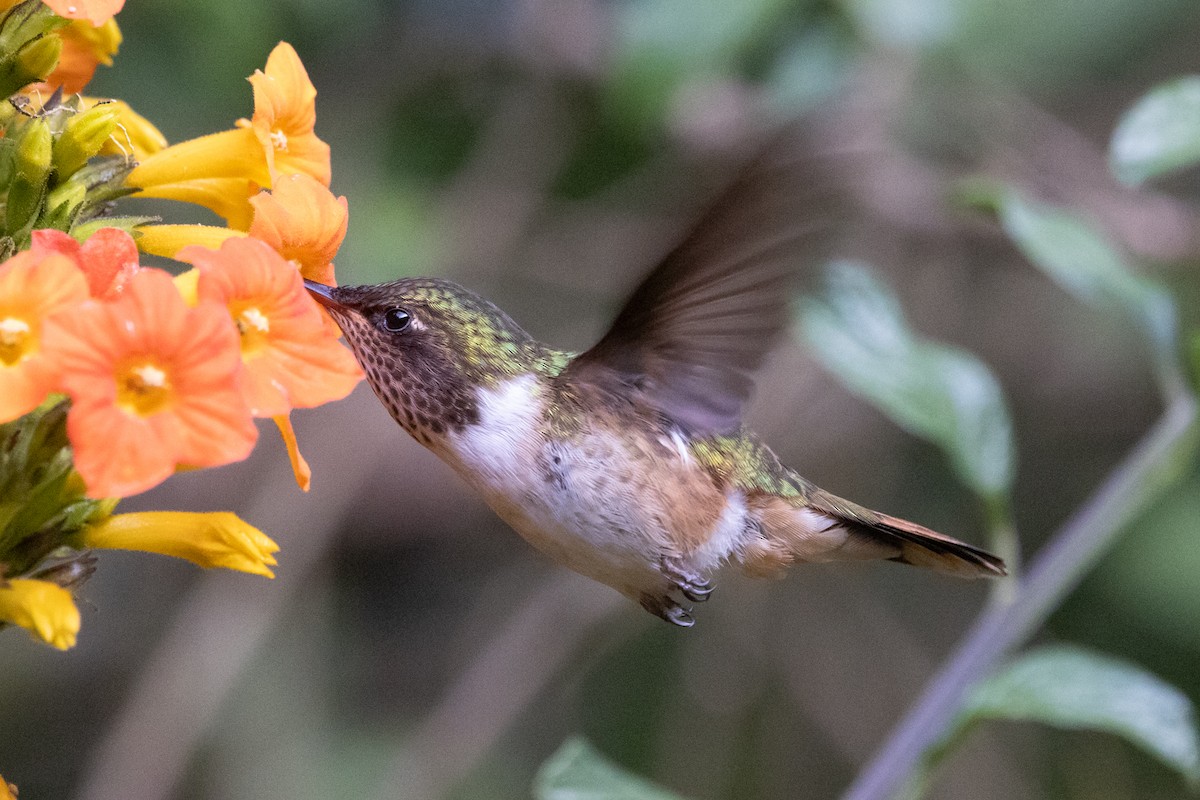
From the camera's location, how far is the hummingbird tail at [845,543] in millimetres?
1407

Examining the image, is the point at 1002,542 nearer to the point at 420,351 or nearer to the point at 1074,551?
the point at 1074,551

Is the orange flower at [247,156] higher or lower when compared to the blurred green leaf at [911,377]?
lower

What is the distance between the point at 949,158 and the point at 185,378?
9.90 ft

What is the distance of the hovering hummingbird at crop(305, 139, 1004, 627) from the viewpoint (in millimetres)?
1173

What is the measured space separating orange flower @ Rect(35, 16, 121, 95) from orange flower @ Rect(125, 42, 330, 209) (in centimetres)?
10

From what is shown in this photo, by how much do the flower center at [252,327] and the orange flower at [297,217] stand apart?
5 centimetres

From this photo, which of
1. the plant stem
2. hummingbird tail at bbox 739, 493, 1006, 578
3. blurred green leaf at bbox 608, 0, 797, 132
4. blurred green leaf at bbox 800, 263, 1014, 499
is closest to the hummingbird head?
hummingbird tail at bbox 739, 493, 1006, 578

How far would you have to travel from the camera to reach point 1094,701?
161cm

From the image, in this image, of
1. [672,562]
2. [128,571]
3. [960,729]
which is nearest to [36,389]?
[672,562]

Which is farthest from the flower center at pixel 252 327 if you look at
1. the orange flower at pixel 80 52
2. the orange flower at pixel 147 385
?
the orange flower at pixel 80 52

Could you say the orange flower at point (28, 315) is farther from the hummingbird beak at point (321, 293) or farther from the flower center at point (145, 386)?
the hummingbird beak at point (321, 293)

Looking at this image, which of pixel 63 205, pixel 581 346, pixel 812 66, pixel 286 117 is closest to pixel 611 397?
pixel 286 117

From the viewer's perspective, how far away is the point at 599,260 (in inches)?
132

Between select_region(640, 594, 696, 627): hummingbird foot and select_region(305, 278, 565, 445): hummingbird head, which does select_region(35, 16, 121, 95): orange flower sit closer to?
select_region(305, 278, 565, 445): hummingbird head
